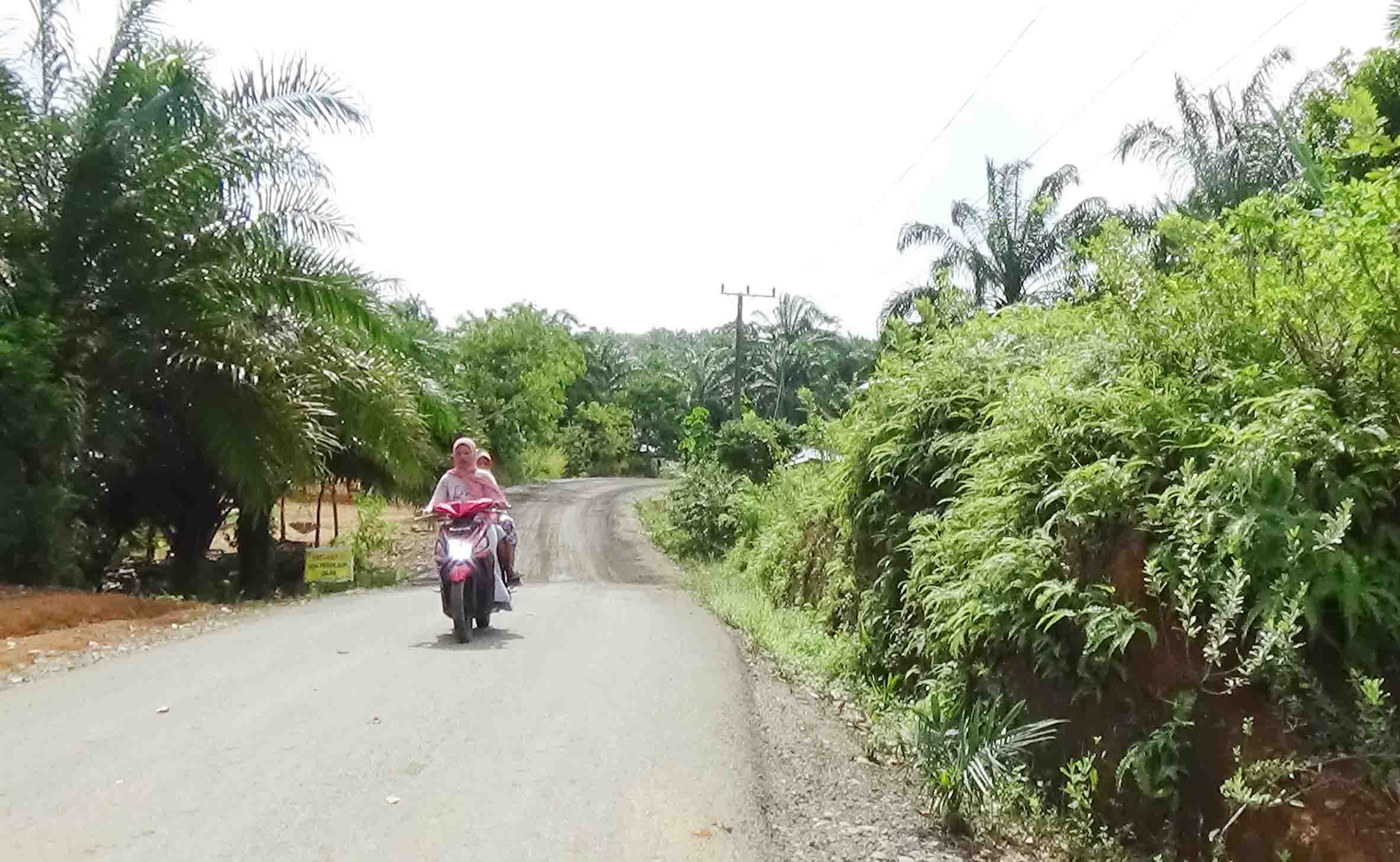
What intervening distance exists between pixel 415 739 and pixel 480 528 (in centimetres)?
389

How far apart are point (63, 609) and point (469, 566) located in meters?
4.36

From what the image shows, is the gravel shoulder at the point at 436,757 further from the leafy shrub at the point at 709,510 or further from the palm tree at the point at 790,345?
the palm tree at the point at 790,345

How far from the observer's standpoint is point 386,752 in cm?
568

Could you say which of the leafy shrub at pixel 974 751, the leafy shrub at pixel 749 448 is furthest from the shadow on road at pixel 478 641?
the leafy shrub at pixel 749 448

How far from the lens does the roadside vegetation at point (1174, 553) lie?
404 cm

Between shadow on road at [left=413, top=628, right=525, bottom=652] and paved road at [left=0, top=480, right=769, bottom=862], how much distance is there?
0.13 feet

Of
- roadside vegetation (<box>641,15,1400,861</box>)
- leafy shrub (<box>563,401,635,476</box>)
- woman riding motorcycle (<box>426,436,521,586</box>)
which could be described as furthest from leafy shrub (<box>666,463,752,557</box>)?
leafy shrub (<box>563,401,635,476</box>)

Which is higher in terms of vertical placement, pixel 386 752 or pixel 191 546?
pixel 191 546

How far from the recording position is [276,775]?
5.19 meters

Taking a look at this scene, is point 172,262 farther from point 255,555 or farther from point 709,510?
point 709,510

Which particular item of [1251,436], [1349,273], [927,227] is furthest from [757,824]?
[927,227]

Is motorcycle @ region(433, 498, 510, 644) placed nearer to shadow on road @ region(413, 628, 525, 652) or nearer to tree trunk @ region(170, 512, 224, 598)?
shadow on road @ region(413, 628, 525, 652)

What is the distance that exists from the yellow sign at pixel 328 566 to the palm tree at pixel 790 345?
41.5 meters

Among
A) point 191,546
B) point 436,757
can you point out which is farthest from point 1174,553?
point 191,546
